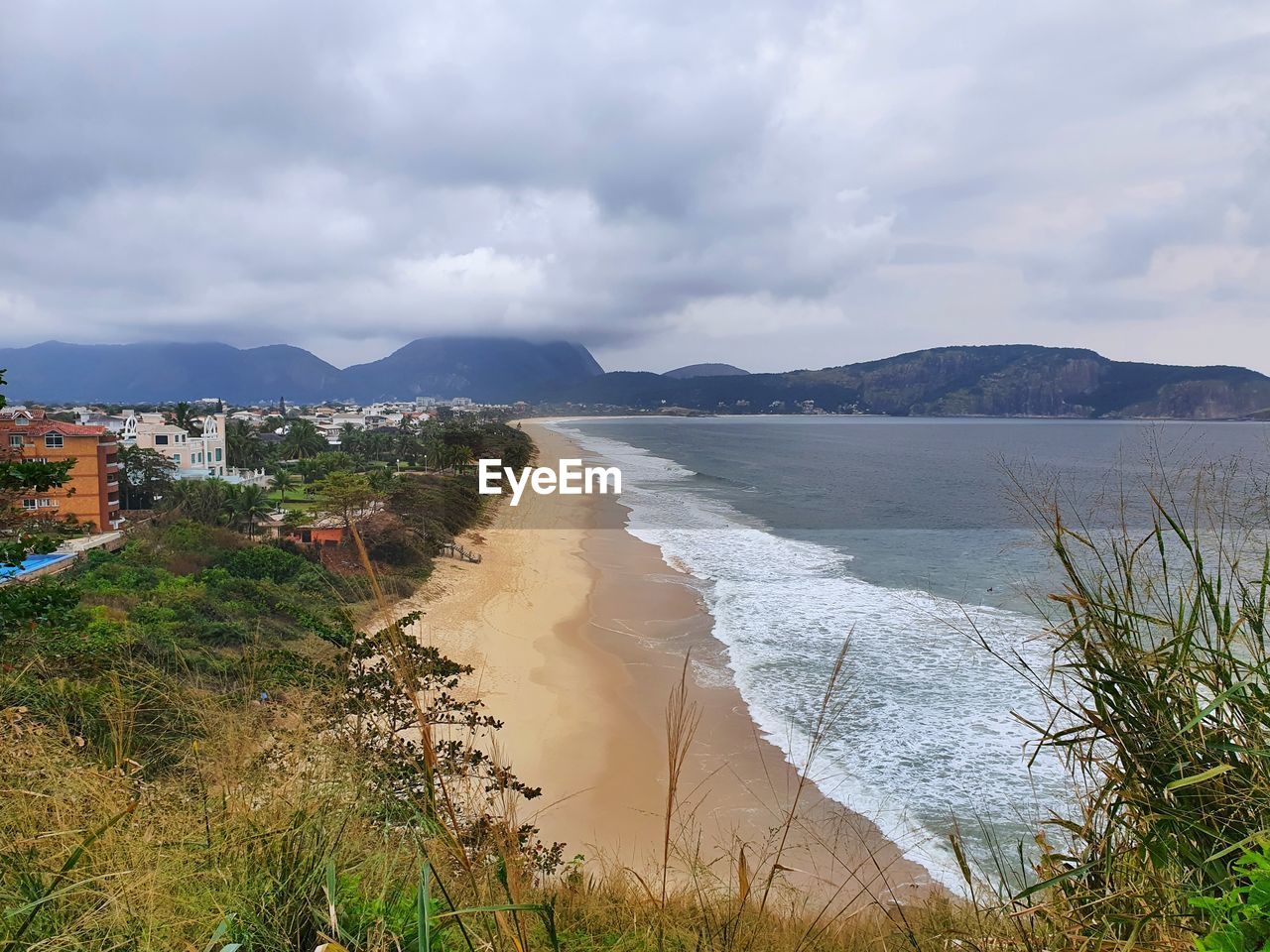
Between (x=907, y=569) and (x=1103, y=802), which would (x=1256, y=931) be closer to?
(x=1103, y=802)

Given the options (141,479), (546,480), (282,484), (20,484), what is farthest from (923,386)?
(20,484)

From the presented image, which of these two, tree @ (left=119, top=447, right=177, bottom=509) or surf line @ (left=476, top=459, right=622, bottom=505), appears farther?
surf line @ (left=476, top=459, right=622, bottom=505)

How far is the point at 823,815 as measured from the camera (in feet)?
26.9

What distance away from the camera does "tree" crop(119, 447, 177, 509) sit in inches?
1142

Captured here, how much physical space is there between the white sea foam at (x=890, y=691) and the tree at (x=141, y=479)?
21.7 metres

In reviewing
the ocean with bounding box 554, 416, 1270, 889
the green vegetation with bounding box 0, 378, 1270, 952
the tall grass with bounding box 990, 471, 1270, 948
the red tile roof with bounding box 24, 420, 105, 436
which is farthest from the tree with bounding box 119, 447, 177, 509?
the tall grass with bounding box 990, 471, 1270, 948

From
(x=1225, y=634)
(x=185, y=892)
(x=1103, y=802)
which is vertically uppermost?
(x=1225, y=634)

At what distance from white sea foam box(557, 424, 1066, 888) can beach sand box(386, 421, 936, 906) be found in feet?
1.61

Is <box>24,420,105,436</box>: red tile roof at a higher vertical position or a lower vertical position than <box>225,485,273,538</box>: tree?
higher

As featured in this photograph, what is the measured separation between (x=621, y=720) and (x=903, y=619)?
8543 millimetres

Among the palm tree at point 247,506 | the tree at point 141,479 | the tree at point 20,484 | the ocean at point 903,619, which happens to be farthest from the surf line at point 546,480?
the tree at point 20,484

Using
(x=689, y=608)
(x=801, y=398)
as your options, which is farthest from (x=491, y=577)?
(x=801, y=398)

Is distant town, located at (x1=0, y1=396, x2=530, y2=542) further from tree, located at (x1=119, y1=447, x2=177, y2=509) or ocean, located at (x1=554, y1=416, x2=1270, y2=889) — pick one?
ocean, located at (x1=554, y1=416, x2=1270, y2=889)

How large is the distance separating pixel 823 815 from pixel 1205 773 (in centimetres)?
757
